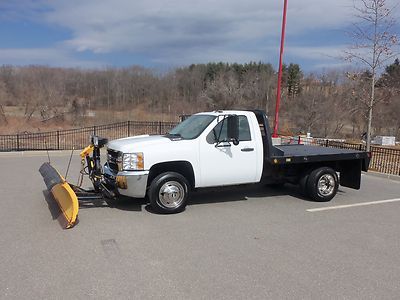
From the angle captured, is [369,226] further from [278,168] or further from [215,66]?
[215,66]

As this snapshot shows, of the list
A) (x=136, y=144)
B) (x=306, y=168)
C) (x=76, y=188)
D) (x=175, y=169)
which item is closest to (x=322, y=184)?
(x=306, y=168)

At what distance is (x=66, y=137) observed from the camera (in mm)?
27609

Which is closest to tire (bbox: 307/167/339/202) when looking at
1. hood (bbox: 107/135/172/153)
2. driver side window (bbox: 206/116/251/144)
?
driver side window (bbox: 206/116/251/144)

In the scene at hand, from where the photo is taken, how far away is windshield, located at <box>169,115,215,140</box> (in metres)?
Answer: 7.50

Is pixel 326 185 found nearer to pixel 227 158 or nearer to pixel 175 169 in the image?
pixel 227 158

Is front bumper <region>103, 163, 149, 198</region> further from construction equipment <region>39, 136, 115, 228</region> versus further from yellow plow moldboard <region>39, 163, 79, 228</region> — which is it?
yellow plow moldboard <region>39, 163, 79, 228</region>

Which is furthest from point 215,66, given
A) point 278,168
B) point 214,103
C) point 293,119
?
point 278,168

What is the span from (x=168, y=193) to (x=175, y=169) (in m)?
0.52

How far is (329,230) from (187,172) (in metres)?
2.71

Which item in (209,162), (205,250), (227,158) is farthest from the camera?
(227,158)

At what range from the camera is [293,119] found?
3978cm

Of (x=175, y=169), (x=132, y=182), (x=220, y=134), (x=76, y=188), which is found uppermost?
(x=220, y=134)

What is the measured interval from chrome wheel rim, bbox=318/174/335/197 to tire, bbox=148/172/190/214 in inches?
124

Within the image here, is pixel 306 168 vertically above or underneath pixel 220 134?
underneath
